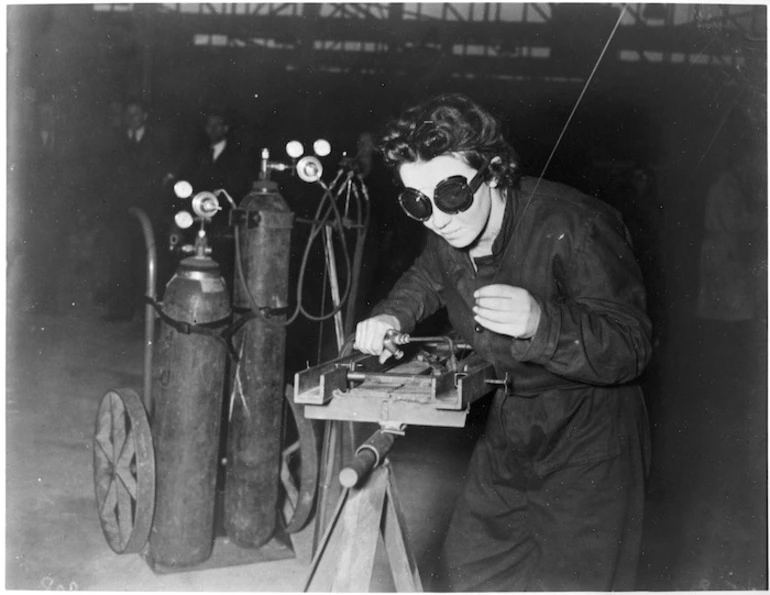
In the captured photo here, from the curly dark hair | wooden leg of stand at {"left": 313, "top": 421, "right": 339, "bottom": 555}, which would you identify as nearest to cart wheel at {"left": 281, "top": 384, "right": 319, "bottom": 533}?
wooden leg of stand at {"left": 313, "top": 421, "right": 339, "bottom": 555}

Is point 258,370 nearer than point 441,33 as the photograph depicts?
No

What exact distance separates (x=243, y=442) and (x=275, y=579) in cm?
58

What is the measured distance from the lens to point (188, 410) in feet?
10.2

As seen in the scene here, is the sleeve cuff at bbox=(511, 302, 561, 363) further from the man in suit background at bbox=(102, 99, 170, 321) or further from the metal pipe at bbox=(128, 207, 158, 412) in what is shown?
the man in suit background at bbox=(102, 99, 170, 321)

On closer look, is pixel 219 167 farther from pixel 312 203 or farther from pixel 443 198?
pixel 443 198

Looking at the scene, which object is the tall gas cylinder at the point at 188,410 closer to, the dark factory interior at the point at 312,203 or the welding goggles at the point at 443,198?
the dark factory interior at the point at 312,203

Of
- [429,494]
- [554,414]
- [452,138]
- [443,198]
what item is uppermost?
[452,138]

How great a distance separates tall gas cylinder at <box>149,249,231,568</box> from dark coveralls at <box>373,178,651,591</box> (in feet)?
2.61

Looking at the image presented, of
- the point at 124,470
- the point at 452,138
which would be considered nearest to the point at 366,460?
the point at 452,138

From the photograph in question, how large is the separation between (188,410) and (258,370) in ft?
1.07

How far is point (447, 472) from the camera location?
14.7 ft

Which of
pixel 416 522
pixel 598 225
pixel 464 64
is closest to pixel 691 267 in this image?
pixel 598 225

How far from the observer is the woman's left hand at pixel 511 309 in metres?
2.05

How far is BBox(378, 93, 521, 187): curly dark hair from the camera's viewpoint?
2389 mm
